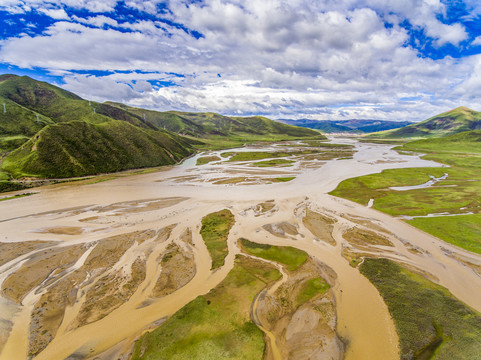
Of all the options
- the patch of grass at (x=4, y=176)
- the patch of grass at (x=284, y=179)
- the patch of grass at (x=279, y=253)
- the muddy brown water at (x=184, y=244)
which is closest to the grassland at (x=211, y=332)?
the muddy brown water at (x=184, y=244)

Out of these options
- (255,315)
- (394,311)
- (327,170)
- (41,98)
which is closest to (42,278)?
(255,315)

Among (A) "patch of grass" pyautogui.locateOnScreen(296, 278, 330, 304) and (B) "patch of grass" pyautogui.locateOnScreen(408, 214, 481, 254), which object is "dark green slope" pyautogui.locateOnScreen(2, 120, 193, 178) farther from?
(B) "patch of grass" pyautogui.locateOnScreen(408, 214, 481, 254)

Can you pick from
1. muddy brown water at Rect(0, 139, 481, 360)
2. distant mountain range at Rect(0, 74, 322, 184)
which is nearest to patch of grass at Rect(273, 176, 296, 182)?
muddy brown water at Rect(0, 139, 481, 360)

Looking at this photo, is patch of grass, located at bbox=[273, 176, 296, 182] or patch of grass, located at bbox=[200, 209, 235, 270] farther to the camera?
patch of grass, located at bbox=[273, 176, 296, 182]

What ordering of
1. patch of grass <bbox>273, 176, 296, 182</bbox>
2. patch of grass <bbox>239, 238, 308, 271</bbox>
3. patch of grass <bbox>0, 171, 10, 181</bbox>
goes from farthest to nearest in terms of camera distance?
patch of grass <bbox>273, 176, 296, 182</bbox>, patch of grass <bbox>0, 171, 10, 181</bbox>, patch of grass <bbox>239, 238, 308, 271</bbox>

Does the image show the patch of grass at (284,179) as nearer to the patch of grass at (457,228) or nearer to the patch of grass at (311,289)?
the patch of grass at (457,228)

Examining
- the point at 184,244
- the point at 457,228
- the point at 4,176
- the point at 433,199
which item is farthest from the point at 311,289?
the point at 4,176

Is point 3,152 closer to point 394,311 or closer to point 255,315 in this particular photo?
point 255,315
